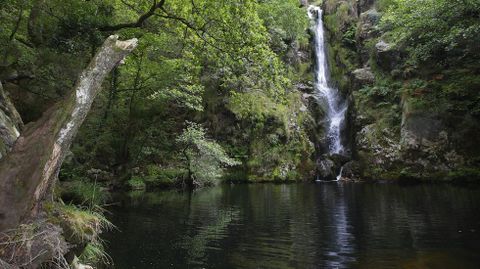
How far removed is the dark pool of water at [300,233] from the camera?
27.1 ft

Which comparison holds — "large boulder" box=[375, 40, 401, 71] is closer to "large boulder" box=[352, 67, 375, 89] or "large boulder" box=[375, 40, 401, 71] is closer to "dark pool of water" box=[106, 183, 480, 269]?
"large boulder" box=[352, 67, 375, 89]

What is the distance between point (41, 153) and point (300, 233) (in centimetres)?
729

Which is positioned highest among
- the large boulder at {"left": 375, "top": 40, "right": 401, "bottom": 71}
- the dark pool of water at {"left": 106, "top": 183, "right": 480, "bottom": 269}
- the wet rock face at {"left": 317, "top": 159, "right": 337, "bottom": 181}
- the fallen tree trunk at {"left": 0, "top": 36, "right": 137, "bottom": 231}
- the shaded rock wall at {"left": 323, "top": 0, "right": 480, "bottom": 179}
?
the large boulder at {"left": 375, "top": 40, "right": 401, "bottom": 71}

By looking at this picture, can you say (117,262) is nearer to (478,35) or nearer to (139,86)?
(139,86)

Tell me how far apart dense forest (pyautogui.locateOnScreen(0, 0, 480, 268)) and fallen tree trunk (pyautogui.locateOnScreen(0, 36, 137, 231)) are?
17mm

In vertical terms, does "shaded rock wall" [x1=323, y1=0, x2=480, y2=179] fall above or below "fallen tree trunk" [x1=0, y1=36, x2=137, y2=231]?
above

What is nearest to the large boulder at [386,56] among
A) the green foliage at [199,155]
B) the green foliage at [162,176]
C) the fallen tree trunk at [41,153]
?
the green foliage at [199,155]

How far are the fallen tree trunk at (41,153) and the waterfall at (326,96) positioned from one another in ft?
96.8

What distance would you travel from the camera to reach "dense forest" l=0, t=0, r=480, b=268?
5.85 meters

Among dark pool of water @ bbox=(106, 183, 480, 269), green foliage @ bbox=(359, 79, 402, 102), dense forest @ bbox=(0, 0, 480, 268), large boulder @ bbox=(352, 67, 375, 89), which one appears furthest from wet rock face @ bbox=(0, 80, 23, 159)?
large boulder @ bbox=(352, 67, 375, 89)

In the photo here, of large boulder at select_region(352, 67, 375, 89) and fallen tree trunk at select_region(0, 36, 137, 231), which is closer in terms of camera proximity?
fallen tree trunk at select_region(0, 36, 137, 231)

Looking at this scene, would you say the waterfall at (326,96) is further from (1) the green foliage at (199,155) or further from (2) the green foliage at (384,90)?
(1) the green foliage at (199,155)

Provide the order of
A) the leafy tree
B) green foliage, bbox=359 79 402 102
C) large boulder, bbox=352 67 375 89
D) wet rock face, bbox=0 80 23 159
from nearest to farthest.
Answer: wet rock face, bbox=0 80 23 159 < the leafy tree < green foliage, bbox=359 79 402 102 < large boulder, bbox=352 67 375 89

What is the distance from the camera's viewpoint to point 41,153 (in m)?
5.60
